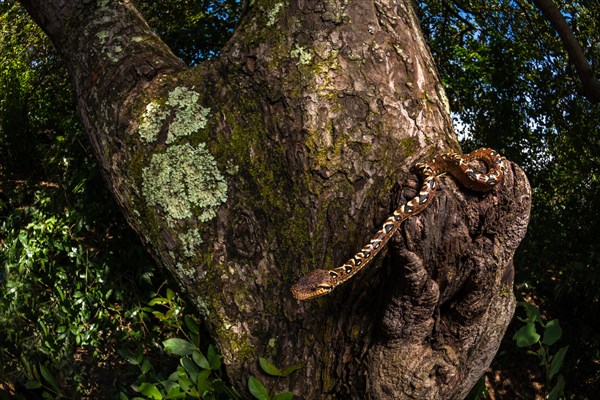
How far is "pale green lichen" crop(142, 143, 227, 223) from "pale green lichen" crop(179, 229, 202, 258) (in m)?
0.08

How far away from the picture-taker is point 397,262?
261cm

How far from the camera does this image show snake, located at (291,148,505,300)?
2617 mm

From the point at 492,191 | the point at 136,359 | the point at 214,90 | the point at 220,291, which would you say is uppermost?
the point at 214,90

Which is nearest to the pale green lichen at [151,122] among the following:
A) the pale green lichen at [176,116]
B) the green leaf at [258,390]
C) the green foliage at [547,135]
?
the pale green lichen at [176,116]

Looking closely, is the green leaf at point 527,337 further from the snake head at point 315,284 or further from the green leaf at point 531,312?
the snake head at point 315,284

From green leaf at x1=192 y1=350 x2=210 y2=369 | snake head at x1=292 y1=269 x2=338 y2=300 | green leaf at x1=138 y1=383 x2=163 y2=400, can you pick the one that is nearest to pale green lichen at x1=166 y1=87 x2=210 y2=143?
snake head at x1=292 y1=269 x2=338 y2=300

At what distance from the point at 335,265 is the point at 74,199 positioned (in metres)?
3.47

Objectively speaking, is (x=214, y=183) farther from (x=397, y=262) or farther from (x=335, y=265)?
(x=397, y=262)

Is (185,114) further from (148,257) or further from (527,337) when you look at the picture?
(148,257)

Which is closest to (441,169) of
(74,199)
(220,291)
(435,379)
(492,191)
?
(492,191)

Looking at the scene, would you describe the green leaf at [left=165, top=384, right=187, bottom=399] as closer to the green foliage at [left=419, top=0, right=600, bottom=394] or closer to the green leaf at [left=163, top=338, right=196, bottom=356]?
the green leaf at [left=163, top=338, right=196, bottom=356]

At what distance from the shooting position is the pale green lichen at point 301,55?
3.06 metres

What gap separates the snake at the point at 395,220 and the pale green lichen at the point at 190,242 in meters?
0.55

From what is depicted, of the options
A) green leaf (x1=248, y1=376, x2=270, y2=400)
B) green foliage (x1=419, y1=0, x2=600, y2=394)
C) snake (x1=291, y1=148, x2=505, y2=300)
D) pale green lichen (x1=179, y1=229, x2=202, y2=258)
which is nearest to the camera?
green leaf (x1=248, y1=376, x2=270, y2=400)
